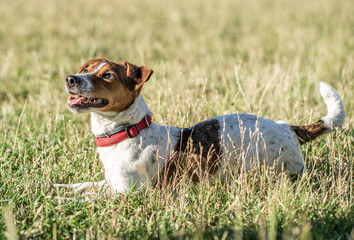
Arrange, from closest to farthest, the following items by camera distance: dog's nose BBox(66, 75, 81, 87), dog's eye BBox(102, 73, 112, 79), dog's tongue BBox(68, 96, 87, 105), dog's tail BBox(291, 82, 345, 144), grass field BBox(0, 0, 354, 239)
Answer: grass field BBox(0, 0, 354, 239), dog's nose BBox(66, 75, 81, 87), dog's tongue BBox(68, 96, 87, 105), dog's eye BBox(102, 73, 112, 79), dog's tail BBox(291, 82, 345, 144)

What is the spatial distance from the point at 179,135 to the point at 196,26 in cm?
856

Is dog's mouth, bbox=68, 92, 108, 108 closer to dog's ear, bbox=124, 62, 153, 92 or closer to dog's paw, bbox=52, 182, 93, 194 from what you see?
dog's ear, bbox=124, 62, 153, 92

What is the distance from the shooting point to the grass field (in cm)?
302

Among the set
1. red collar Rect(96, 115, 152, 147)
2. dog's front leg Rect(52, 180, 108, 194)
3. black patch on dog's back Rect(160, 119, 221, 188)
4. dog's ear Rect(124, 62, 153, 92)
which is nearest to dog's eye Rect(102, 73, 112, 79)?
dog's ear Rect(124, 62, 153, 92)

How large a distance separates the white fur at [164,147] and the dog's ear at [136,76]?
0.16m

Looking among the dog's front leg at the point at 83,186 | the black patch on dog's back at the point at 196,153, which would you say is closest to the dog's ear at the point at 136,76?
the black patch on dog's back at the point at 196,153

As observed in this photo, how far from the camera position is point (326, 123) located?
3.92 meters

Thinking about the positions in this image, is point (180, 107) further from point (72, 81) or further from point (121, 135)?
point (72, 81)

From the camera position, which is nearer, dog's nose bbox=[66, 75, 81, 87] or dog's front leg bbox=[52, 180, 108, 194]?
dog's nose bbox=[66, 75, 81, 87]

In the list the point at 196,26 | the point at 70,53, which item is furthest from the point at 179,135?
the point at 196,26

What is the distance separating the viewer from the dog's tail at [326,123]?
3920mm

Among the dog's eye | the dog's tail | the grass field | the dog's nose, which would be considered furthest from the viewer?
the dog's tail

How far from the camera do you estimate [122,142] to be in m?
3.55

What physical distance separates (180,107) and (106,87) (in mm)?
1628
